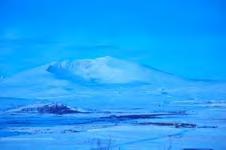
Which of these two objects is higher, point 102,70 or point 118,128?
point 102,70

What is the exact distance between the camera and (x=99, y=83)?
6.24 m

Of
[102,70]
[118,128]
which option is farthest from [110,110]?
[102,70]

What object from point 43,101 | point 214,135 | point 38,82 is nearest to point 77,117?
point 43,101

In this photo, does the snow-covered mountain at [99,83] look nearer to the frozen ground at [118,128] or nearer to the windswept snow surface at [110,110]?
the windswept snow surface at [110,110]

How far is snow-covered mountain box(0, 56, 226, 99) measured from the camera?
5.83 meters

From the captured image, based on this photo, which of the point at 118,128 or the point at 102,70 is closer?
the point at 118,128

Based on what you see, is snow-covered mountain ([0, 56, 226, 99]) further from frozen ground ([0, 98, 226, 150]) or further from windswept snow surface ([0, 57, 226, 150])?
frozen ground ([0, 98, 226, 150])

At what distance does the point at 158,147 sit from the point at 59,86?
1476mm

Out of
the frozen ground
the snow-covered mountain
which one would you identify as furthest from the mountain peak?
the frozen ground

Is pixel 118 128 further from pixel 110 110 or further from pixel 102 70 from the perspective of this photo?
pixel 102 70

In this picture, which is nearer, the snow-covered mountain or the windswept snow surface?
the windswept snow surface

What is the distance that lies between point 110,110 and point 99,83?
42cm

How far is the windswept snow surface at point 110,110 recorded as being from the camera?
5.43 meters

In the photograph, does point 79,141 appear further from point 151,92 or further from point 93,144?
A: point 151,92
